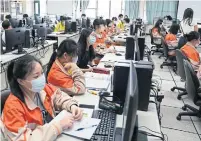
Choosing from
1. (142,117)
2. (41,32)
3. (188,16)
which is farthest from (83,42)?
(188,16)

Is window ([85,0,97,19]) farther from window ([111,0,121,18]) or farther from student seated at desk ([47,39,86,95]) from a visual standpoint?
student seated at desk ([47,39,86,95])

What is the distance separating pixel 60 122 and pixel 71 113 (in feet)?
0.67

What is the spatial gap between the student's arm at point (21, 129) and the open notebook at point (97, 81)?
3.03 ft

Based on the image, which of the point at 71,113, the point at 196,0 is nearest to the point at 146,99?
the point at 71,113

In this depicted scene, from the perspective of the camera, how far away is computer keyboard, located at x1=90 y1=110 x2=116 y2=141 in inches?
51.7

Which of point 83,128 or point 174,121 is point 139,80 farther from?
point 174,121

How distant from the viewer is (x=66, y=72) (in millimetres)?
2055

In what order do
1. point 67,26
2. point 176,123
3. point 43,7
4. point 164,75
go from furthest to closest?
point 43,7
point 67,26
point 164,75
point 176,123

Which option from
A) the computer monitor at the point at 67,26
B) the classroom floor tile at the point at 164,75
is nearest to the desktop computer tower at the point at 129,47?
the classroom floor tile at the point at 164,75

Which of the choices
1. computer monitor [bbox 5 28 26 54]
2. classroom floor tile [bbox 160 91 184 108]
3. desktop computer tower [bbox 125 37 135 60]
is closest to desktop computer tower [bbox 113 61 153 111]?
desktop computer tower [bbox 125 37 135 60]

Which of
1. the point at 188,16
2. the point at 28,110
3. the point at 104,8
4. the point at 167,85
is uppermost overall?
the point at 104,8

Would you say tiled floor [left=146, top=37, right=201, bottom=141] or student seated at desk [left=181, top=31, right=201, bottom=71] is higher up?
student seated at desk [left=181, top=31, right=201, bottom=71]

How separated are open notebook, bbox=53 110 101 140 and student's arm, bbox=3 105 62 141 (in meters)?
0.10

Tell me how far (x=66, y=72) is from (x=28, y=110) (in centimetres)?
77
